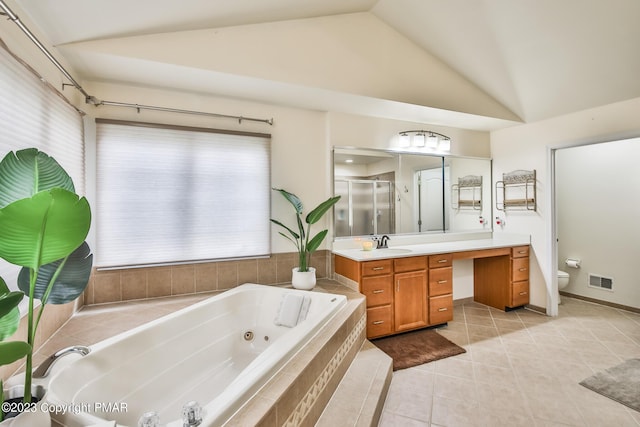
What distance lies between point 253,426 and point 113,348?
962mm

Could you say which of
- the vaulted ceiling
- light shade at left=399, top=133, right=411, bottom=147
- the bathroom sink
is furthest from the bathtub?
light shade at left=399, top=133, right=411, bottom=147

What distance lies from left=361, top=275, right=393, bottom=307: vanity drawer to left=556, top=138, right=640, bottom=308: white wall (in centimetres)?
303

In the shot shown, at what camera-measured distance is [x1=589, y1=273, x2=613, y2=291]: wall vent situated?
11.4 feet

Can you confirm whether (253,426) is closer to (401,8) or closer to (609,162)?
(401,8)

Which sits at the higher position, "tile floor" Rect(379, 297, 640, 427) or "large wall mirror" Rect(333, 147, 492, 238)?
"large wall mirror" Rect(333, 147, 492, 238)

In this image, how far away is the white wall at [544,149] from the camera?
270 cm

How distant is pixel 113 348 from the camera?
4.82ft

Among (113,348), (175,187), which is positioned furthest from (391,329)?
(175,187)

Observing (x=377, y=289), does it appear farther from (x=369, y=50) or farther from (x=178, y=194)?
(x=369, y=50)

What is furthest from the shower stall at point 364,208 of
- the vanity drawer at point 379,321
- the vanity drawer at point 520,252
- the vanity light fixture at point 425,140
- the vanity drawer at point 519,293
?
the vanity drawer at point 519,293

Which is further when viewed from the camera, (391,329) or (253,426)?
(391,329)

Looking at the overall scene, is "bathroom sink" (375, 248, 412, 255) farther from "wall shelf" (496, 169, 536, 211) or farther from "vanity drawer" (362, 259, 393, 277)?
"wall shelf" (496, 169, 536, 211)

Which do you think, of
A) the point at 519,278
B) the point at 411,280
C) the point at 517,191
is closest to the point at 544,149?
the point at 517,191

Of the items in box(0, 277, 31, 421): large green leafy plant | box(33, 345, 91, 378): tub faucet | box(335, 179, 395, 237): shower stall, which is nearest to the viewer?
box(0, 277, 31, 421): large green leafy plant
